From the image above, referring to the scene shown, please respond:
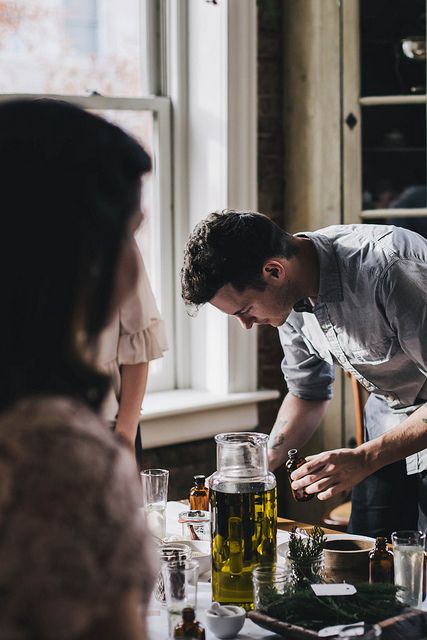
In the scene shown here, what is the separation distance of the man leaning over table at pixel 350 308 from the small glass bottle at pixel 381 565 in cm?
27

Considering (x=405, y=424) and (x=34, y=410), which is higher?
(x=34, y=410)

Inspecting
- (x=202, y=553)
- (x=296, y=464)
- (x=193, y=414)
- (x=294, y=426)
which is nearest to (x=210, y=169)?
(x=193, y=414)

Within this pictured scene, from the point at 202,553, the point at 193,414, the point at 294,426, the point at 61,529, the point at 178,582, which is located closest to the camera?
the point at 61,529

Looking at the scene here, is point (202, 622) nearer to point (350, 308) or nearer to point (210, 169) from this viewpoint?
point (350, 308)

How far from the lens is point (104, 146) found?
3.31ft

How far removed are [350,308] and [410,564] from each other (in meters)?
0.79

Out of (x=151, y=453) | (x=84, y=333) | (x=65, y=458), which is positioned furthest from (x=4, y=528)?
(x=151, y=453)

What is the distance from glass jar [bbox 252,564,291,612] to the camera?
1.63 m

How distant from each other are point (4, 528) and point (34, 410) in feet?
0.41

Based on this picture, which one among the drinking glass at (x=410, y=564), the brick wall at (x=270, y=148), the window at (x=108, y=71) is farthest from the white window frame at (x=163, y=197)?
the drinking glass at (x=410, y=564)

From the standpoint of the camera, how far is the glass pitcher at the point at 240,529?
69.6 inches

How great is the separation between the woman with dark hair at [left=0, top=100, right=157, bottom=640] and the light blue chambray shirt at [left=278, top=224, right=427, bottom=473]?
4.21 ft

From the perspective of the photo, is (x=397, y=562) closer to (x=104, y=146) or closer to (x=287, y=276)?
(x=287, y=276)

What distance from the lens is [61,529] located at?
0.89m
